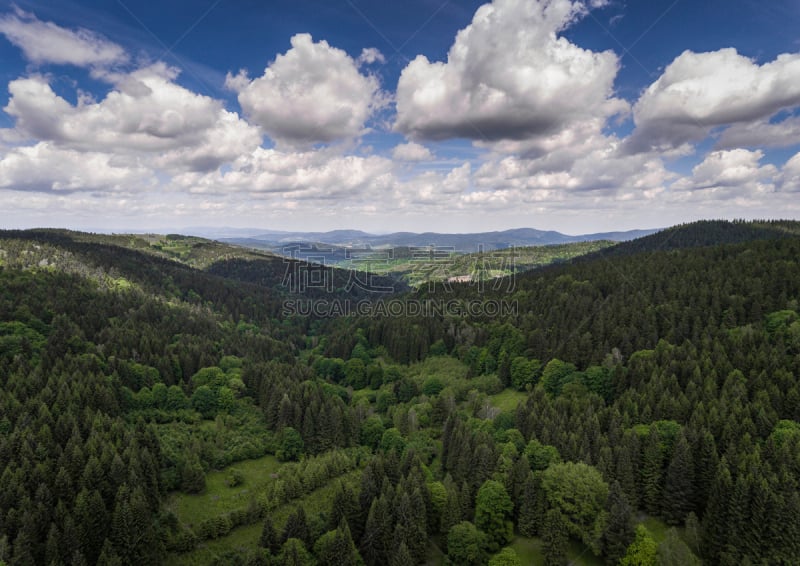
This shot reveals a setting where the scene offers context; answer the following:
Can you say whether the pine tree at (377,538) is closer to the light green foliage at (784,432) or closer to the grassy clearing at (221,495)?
the grassy clearing at (221,495)

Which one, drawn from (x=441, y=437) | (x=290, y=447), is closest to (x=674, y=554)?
(x=441, y=437)

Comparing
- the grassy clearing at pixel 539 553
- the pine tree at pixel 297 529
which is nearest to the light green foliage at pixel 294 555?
the pine tree at pixel 297 529

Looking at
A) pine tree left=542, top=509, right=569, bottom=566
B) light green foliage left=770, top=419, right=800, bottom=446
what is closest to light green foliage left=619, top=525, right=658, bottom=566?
pine tree left=542, top=509, right=569, bottom=566

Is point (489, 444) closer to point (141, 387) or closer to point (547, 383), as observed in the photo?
point (547, 383)

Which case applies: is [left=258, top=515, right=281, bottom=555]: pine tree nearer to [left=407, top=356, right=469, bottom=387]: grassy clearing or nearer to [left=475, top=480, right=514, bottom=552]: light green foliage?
[left=475, top=480, right=514, bottom=552]: light green foliage

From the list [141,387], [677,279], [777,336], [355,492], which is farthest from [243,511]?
[677,279]

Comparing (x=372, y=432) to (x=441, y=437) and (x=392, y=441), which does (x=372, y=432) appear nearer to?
(x=392, y=441)
